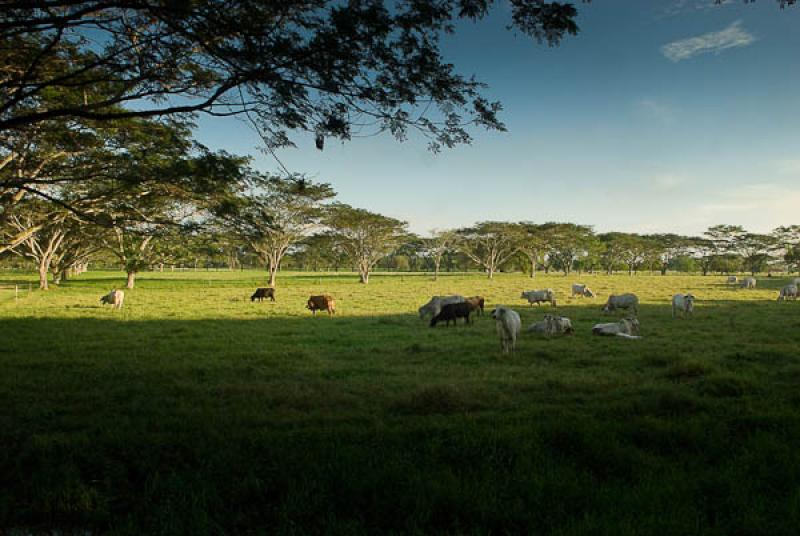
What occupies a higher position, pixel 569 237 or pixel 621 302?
pixel 569 237

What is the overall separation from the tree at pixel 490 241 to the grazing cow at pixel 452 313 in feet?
162

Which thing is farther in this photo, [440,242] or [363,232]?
[440,242]

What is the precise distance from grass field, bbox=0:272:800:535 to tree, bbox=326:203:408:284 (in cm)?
4138

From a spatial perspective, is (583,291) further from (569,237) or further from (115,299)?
(569,237)

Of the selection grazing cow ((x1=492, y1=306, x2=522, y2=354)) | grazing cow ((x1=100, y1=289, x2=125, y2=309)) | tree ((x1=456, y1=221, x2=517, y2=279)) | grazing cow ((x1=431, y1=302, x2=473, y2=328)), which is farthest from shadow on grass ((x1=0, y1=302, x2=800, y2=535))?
tree ((x1=456, y1=221, x2=517, y2=279))

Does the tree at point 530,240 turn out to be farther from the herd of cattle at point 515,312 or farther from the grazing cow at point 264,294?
the grazing cow at point 264,294

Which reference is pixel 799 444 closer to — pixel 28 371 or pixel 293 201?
pixel 28 371

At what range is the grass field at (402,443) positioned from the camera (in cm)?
327

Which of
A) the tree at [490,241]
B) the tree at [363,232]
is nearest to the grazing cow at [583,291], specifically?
the tree at [363,232]

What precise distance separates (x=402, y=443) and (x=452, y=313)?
11478mm

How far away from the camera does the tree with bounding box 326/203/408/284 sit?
50.8 meters

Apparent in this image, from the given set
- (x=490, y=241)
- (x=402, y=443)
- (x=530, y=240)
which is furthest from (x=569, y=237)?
(x=402, y=443)

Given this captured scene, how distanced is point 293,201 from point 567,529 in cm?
4414

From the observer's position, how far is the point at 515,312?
11539 mm
